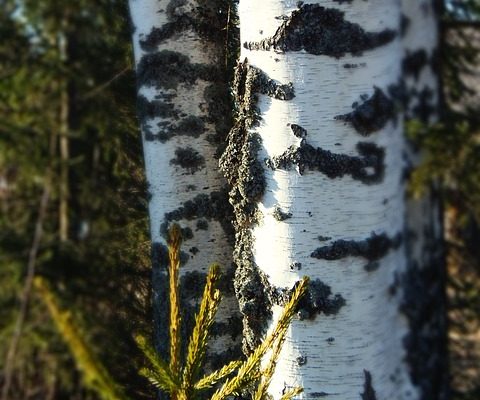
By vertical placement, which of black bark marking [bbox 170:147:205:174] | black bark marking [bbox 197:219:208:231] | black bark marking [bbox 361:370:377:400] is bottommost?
black bark marking [bbox 361:370:377:400]

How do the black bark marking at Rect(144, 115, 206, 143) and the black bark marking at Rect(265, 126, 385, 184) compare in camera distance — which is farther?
the black bark marking at Rect(144, 115, 206, 143)

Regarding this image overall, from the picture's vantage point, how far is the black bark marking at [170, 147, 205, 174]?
1.55 m

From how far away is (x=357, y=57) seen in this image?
108 centimetres

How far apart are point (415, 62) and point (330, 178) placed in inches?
11.5

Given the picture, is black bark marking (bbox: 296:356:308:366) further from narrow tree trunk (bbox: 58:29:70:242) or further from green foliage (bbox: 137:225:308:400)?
narrow tree trunk (bbox: 58:29:70:242)

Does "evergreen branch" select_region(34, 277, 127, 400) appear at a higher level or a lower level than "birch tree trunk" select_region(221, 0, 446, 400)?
lower

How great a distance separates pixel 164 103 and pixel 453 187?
99 cm

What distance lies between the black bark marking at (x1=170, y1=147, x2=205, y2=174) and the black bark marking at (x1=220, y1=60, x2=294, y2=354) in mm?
251

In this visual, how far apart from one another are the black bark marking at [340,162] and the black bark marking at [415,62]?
0.56ft

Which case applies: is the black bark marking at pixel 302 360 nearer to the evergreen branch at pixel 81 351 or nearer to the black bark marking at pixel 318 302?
the black bark marking at pixel 318 302

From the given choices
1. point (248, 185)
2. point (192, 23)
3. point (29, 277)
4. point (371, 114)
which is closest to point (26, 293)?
point (29, 277)

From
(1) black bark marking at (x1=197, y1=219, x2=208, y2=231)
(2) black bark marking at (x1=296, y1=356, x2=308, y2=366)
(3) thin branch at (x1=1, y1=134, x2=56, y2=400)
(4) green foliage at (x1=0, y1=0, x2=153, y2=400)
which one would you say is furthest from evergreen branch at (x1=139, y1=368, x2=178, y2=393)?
(3) thin branch at (x1=1, y1=134, x2=56, y2=400)

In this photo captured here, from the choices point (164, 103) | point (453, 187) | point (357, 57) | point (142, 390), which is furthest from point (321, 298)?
point (142, 390)

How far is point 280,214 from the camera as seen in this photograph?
114cm
